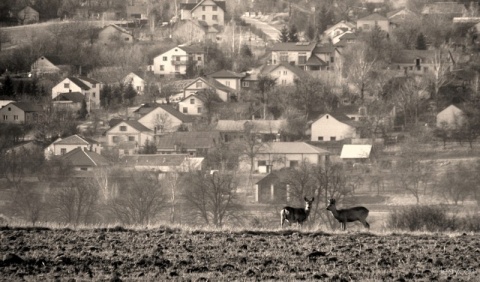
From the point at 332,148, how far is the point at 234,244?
1296 inches

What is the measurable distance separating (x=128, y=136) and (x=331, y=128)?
6997 millimetres

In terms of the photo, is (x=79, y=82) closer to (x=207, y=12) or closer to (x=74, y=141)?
(x=74, y=141)

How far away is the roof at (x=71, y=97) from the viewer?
56.6 metres

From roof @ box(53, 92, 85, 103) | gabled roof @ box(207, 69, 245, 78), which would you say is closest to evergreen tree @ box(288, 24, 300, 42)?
gabled roof @ box(207, 69, 245, 78)

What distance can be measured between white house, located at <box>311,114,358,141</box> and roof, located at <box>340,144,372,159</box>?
2108 millimetres

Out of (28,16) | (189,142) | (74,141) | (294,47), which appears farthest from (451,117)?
(28,16)

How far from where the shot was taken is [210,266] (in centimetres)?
1394

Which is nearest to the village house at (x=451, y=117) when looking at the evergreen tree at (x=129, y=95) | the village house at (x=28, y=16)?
the evergreen tree at (x=129, y=95)

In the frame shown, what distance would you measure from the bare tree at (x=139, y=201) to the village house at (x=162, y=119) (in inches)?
406

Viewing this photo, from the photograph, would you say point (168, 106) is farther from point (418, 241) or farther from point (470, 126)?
point (418, 241)

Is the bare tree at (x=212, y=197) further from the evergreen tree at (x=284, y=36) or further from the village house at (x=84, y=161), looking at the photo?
the evergreen tree at (x=284, y=36)

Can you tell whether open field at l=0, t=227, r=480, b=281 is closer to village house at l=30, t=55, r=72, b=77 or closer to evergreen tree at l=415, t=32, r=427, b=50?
evergreen tree at l=415, t=32, r=427, b=50

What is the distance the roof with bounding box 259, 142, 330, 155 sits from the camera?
150 feet

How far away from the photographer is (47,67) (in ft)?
212
